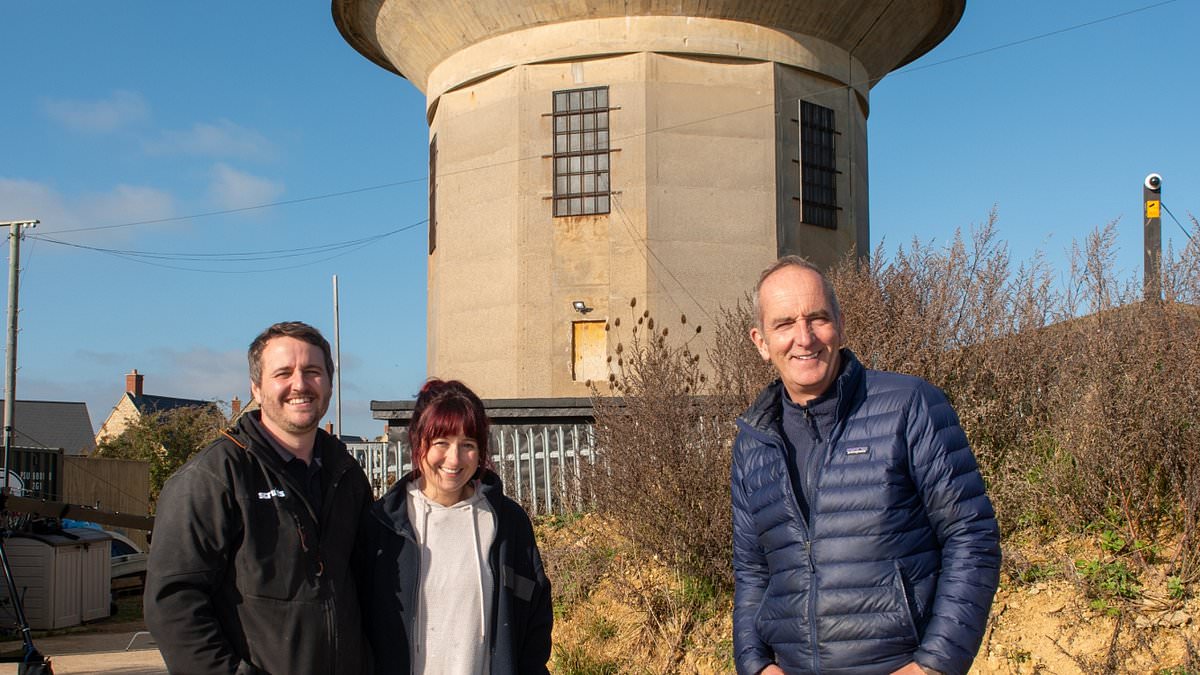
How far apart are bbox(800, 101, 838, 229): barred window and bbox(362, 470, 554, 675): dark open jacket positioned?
53.1 feet

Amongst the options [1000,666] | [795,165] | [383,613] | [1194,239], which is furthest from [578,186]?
[383,613]

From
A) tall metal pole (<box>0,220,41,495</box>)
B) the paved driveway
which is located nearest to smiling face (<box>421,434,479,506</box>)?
the paved driveway

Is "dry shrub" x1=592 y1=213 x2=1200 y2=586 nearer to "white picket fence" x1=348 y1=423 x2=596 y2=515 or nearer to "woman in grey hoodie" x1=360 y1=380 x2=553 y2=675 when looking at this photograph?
"white picket fence" x1=348 y1=423 x2=596 y2=515

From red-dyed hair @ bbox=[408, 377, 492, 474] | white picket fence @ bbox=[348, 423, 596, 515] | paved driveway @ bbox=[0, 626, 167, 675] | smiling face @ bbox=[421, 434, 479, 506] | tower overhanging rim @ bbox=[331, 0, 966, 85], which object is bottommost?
paved driveway @ bbox=[0, 626, 167, 675]

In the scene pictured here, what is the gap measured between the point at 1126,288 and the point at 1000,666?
11.4 ft

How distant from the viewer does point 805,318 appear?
342cm

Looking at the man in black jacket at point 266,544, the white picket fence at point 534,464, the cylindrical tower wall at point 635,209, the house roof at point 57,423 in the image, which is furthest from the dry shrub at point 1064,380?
the house roof at point 57,423

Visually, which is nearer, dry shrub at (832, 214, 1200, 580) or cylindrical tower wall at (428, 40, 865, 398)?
dry shrub at (832, 214, 1200, 580)

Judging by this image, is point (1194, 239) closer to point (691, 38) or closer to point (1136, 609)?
point (1136, 609)

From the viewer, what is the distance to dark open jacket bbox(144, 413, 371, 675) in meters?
3.28

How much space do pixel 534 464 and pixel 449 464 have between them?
9.63m

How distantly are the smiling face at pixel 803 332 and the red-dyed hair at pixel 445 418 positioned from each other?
1.07m

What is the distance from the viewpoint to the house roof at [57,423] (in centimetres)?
5688

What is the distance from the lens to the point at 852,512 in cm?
326
